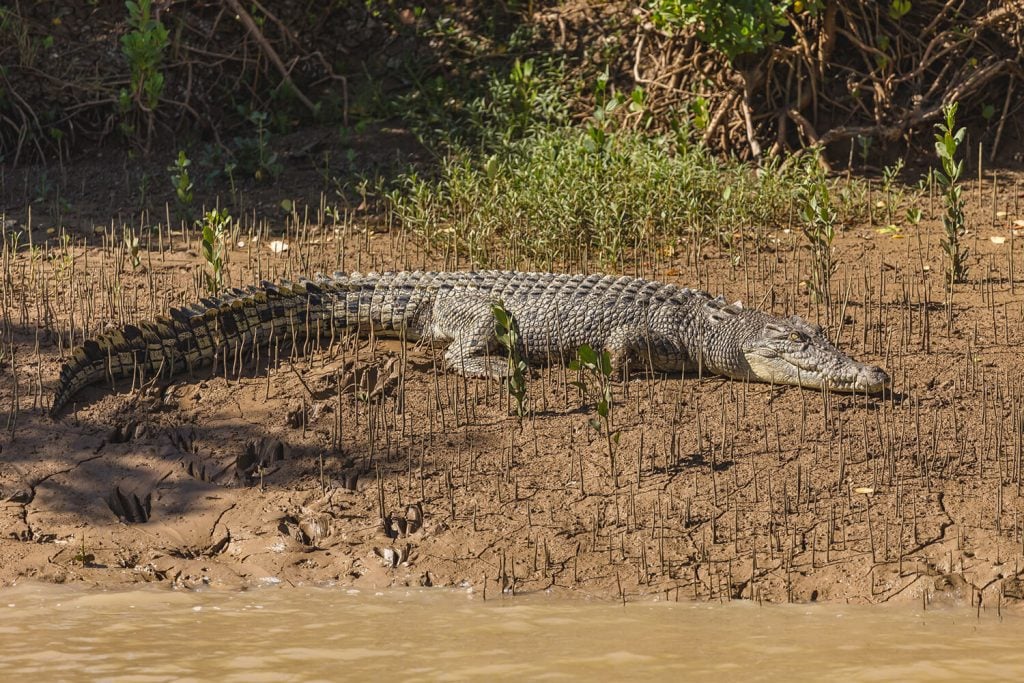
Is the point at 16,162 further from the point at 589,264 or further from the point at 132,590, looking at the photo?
the point at 132,590

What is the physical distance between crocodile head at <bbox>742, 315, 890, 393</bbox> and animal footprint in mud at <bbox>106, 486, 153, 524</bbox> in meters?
3.00

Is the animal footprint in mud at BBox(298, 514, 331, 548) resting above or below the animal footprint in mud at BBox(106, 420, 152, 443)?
below

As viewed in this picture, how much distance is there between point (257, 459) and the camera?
6012mm

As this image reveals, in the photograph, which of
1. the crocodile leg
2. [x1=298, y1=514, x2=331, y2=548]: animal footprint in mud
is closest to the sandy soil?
[x1=298, y1=514, x2=331, y2=548]: animal footprint in mud

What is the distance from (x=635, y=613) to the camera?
4.81 metres

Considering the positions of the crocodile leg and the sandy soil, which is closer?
the sandy soil

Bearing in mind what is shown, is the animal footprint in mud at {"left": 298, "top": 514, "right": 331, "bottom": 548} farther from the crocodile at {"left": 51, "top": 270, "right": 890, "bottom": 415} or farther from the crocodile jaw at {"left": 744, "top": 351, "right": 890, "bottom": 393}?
the crocodile jaw at {"left": 744, "top": 351, "right": 890, "bottom": 393}

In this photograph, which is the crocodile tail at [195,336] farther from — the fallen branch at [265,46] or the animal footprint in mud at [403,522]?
the fallen branch at [265,46]

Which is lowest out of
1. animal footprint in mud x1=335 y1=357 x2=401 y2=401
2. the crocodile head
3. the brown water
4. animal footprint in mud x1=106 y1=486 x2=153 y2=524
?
the brown water

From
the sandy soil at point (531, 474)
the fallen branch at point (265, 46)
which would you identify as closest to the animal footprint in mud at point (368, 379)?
the sandy soil at point (531, 474)

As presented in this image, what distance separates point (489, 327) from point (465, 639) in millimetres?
2630

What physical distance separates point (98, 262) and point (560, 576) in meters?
4.61

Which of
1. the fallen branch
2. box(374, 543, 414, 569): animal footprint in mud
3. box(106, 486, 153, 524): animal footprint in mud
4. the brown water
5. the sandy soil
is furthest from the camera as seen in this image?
the fallen branch

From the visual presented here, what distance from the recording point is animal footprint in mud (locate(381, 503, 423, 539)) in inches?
215
